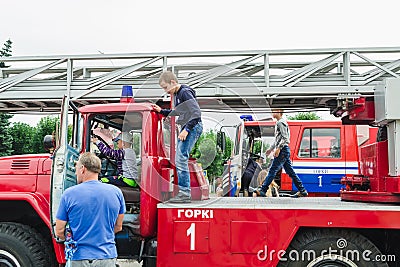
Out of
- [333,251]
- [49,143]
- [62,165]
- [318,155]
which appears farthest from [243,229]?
[318,155]

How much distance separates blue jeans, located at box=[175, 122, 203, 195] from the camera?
5.69 metres

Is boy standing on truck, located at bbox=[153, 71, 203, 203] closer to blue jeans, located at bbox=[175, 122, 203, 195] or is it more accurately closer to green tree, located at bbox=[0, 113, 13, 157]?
blue jeans, located at bbox=[175, 122, 203, 195]

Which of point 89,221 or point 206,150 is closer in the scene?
point 89,221

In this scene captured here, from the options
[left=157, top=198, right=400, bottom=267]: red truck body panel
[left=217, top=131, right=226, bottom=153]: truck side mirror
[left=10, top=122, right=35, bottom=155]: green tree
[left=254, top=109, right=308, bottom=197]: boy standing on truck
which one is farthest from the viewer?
[left=10, top=122, right=35, bottom=155]: green tree

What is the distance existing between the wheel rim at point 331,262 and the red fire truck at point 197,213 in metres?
0.01

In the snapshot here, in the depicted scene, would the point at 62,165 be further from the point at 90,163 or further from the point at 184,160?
the point at 184,160

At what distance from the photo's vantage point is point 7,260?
5.60 meters

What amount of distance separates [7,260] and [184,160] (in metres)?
2.42

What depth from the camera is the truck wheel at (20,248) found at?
18.3 ft

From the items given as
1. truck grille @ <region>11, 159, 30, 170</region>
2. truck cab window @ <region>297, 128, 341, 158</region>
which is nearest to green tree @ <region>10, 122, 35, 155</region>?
truck cab window @ <region>297, 128, 341, 158</region>

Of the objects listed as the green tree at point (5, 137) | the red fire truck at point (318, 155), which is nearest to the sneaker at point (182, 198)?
the red fire truck at point (318, 155)

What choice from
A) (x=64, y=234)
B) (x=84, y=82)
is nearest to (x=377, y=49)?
(x=84, y=82)

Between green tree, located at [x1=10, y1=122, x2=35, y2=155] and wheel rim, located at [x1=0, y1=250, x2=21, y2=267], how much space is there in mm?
24234

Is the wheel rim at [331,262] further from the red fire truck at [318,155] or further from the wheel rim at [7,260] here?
the red fire truck at [318,155]
